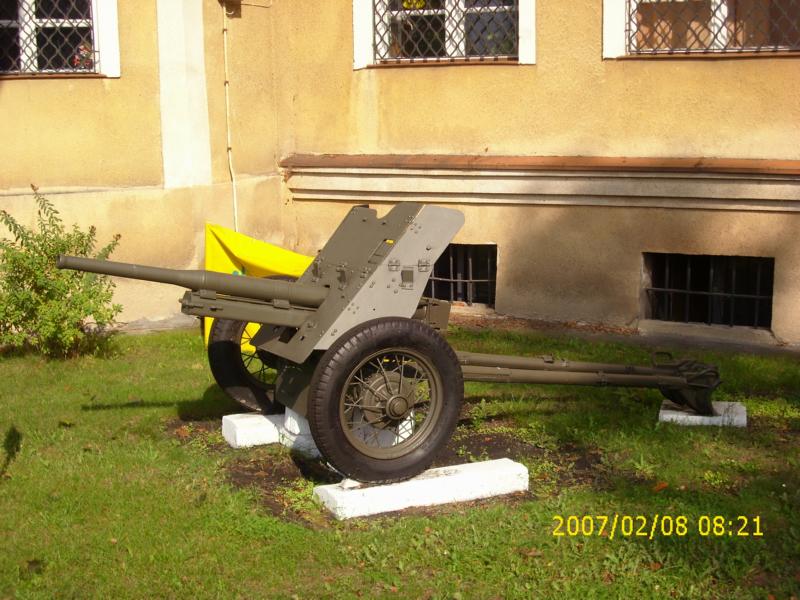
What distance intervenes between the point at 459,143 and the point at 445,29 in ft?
3.40

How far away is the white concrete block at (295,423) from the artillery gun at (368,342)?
11.6 inches

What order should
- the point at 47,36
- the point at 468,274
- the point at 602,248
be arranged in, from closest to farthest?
the point at 47,36
the point at 602,248
the point at 468,274

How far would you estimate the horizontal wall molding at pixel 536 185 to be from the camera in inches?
348

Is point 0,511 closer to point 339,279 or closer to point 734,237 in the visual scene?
point 339,279

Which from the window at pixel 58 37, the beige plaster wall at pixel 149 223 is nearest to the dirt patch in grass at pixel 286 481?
the beige plaster wall at pixel 149 223

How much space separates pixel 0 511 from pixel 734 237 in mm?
5976

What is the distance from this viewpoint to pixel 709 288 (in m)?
9.51

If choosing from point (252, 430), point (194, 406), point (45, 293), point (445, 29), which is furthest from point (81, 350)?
point (445, 29)

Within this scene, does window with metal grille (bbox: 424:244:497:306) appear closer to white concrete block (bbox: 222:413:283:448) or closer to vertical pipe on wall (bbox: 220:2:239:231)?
vertical pipe on wall (bbox: 220:2:239:231)

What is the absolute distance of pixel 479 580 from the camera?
4941mm

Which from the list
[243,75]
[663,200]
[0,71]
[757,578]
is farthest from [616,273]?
[0,71]

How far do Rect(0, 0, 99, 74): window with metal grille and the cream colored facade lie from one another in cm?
20

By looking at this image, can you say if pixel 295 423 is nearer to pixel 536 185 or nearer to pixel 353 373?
pixel 353 373

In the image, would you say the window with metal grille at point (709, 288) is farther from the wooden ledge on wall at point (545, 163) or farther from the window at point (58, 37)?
the window at point (58, 37)
